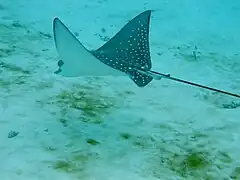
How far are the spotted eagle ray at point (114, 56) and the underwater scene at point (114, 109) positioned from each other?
14 millimetres

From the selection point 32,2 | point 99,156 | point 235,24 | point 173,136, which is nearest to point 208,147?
point 173,136

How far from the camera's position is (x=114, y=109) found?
5648mm

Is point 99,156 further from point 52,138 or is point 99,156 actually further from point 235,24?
point 235,24

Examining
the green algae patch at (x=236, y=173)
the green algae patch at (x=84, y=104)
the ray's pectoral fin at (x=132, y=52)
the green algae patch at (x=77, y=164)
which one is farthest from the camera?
the green algae patch at (x=84, y=104)

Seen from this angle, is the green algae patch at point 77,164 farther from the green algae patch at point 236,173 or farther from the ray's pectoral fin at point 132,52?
Answer: the green algae patch at point 236,173

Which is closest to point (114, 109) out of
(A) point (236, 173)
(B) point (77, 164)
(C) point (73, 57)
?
(C) point (73, 57)

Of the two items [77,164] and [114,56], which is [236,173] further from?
[114,56]

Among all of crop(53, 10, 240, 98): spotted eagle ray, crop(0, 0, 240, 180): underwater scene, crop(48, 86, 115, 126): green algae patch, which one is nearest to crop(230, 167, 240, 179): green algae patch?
crop(0, 0, 240, 180): underwater scene

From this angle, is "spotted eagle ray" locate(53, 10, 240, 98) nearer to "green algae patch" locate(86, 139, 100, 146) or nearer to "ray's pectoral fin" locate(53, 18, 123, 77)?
"ray's pectoral fin" locate(53, 18, 123, 77)

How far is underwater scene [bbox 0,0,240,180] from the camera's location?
4207 mm

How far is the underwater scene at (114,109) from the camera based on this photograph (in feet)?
13.8

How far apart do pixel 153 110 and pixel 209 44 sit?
183 inches

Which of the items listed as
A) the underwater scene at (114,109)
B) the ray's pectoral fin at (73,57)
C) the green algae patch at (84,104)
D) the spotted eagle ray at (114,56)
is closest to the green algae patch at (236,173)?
the underwater scene at (114,109)

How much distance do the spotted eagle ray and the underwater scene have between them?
0.01m
